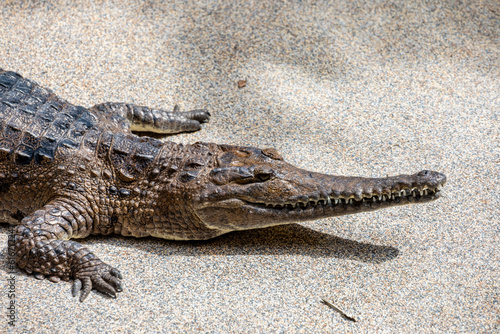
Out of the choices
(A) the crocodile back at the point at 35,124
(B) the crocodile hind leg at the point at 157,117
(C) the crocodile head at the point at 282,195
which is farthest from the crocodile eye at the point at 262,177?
(B) the crocodile hind leg at the point at 157,117

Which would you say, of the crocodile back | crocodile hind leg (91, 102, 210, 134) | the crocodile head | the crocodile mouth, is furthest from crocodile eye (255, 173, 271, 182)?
crocodile hind leg (91, 102, 210, 134)

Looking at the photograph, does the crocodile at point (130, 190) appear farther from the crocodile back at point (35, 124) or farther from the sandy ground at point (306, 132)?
the sandy ground at point (306, 132)

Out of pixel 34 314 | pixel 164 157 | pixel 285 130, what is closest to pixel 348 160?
pixel 285 130

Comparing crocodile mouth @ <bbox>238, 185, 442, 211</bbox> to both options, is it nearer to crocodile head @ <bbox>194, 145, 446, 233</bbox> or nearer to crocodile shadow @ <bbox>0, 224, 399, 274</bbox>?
crocodile head @ <bbox>194, 145, 446, 233</bbox>

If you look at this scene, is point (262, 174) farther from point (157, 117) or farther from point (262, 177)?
point (157, 117)

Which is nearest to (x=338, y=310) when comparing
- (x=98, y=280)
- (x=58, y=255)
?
(x=98, y=280)

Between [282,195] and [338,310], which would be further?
[282,195]

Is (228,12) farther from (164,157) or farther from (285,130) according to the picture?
(164,157)

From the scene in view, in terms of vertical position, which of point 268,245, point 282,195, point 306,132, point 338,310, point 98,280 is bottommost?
point 98,280
